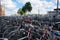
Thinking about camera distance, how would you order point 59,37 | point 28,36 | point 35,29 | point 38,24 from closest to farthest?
point 59,37, point 28,36, point 35,29, point 38,24

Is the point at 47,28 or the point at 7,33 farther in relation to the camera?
the point at 7,33

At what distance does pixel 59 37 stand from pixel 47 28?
193 cm

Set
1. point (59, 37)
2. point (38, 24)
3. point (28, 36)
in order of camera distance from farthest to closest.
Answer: point (38, 24)
point (28, 36)
point (59, 37)

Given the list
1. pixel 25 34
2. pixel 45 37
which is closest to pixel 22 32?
pixel 25 34

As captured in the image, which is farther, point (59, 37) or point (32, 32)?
point (32, 32)

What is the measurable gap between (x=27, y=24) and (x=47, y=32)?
1.63 metres

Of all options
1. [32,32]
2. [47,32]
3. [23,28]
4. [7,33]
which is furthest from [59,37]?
[7,33]

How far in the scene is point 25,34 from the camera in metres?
12.5

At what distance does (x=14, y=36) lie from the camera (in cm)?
1297

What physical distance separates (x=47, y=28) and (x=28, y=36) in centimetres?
141

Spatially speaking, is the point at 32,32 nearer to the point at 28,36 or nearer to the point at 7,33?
the point at 28,36

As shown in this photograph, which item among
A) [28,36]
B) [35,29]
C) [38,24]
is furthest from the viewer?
[38,24]

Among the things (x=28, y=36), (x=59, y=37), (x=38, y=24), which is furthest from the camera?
(x=38, y=24)

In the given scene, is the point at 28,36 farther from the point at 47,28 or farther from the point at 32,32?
the point at 47,28
